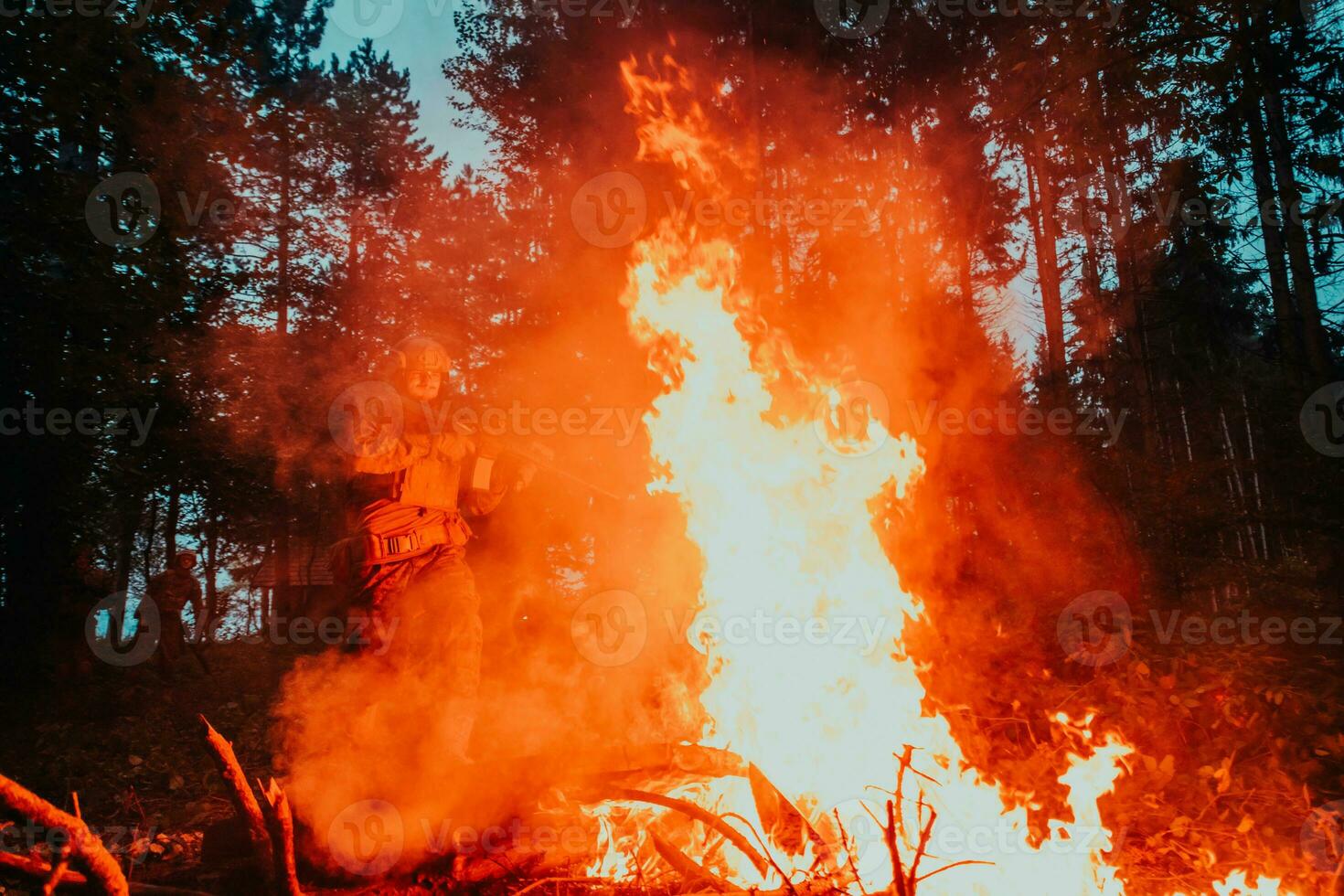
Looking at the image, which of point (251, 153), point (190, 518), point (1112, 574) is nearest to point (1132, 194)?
point (1112, 574)

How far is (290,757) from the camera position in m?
5.17

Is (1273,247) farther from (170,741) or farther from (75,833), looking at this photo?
(170,741)

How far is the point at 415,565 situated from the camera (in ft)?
17.8

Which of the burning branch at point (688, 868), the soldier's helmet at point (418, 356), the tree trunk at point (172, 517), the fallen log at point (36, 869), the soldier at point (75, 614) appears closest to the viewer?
the fallen log at point (36, 869)

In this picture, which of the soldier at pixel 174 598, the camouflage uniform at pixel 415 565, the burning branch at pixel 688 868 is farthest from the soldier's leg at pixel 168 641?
the burning branch at pixel 688 868

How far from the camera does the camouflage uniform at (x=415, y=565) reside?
5.21m

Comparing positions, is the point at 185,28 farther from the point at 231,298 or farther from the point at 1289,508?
the point at 1289,508

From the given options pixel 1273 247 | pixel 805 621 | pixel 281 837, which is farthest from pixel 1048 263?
pixel 281 837

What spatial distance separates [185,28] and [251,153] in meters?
2.05

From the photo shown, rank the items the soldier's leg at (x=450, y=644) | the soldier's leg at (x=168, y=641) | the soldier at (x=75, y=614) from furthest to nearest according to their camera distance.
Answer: the soldier's leg at (x=168, y=641)
the soldier at (x=75, y=614)
the soldier's leg at (x=450, y=644)

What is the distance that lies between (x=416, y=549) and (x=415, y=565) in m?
0.14

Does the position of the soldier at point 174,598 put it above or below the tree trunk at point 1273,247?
below

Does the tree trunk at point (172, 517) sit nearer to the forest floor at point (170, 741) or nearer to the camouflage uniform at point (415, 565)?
the forest floor at point (170, 741)

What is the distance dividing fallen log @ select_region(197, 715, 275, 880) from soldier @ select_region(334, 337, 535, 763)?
1.29 metres
